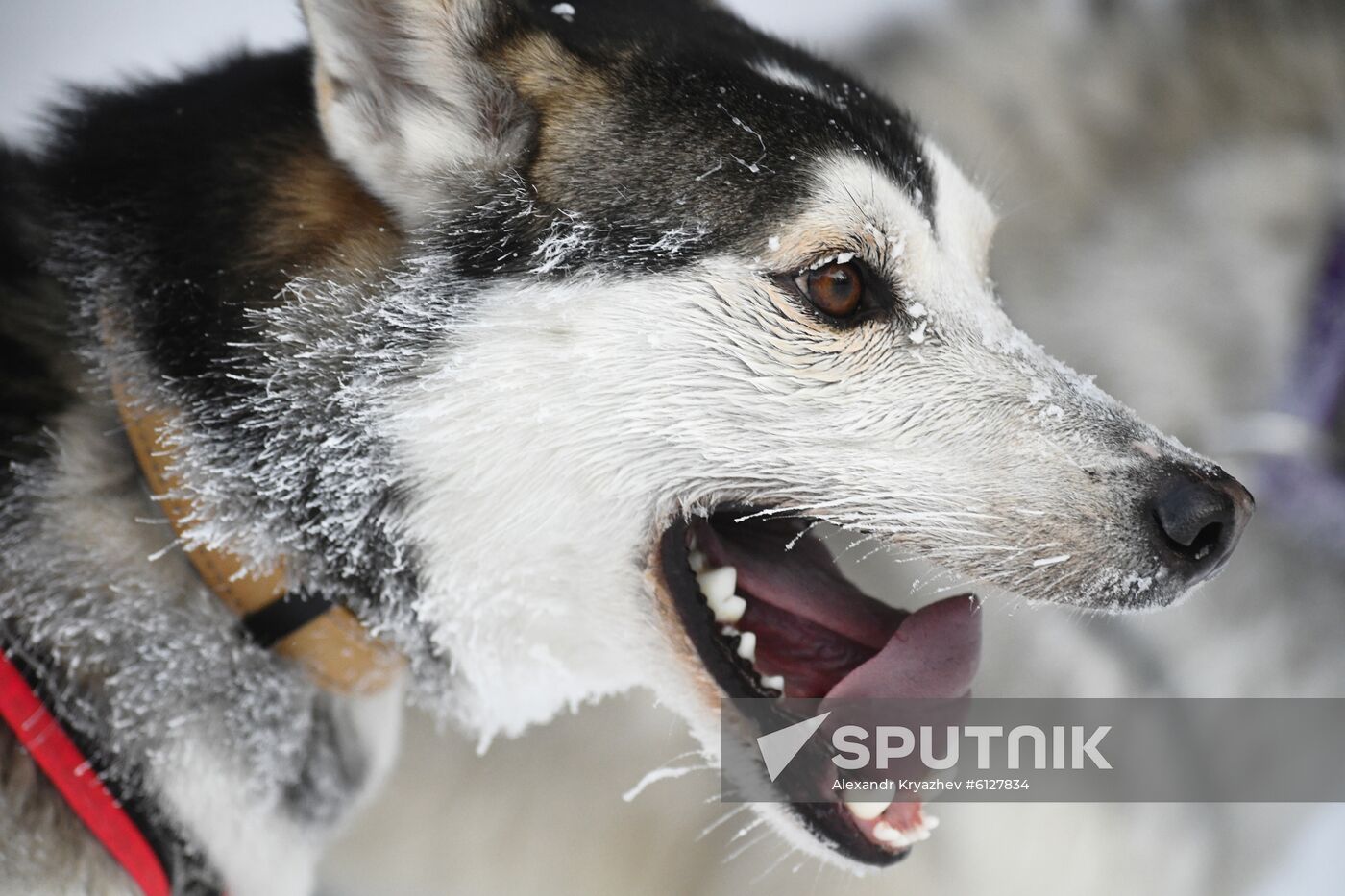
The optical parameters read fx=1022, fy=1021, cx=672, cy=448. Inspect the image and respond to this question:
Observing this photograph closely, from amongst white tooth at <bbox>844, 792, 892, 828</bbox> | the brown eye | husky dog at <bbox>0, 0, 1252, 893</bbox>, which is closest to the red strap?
husky dog at <bbox>0, 0, 1252, 893</bbox>

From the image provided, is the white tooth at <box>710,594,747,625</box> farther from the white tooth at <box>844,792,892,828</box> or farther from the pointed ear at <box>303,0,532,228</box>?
the pointed ear at <box>303,0,532,228</box>

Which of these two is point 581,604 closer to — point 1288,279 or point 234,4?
point 234,4

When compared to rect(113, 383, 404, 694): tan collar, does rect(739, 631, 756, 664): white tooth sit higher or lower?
higher

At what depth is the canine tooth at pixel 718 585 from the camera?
1.07 metres

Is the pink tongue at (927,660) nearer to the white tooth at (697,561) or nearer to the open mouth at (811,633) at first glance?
the open mouth at (811,633)

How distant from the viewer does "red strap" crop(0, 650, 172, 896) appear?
98 centimetres

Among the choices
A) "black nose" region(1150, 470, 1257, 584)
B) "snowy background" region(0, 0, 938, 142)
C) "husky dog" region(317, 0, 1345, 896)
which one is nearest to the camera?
"black nose" region(1150, 470, 1257, 584)

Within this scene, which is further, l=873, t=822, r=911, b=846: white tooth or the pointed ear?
l=873, t=822, r=911, b=846: white tooth

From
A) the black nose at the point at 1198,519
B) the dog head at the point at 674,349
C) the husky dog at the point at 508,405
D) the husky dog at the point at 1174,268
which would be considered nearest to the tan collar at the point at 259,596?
the husky dog at the point at 508,405

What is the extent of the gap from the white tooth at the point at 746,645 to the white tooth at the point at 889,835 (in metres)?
0.22

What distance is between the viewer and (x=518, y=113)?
0.99 m

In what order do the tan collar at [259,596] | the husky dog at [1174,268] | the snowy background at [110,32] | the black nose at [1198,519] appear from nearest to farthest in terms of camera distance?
the black nose at [1198,519], the tan collar at [259,596], the snowy background at [110,32], the husky dog at [1174,268]

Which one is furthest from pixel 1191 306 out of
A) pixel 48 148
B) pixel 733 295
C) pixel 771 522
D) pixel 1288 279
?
pixel 48 148

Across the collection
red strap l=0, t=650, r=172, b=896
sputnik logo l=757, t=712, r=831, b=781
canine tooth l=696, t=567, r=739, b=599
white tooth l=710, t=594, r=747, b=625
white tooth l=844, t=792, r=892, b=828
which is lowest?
red strap l=0, t=650, r=172, b=896
